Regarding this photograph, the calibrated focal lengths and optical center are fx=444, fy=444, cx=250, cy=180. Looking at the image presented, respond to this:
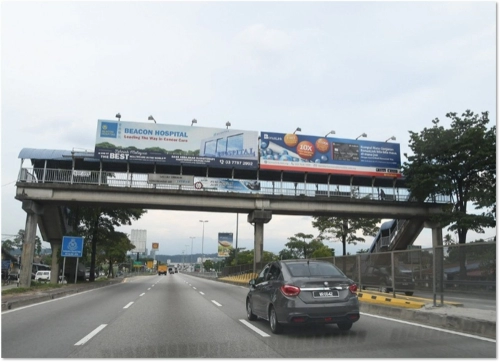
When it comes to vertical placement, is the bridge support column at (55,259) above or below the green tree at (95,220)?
below

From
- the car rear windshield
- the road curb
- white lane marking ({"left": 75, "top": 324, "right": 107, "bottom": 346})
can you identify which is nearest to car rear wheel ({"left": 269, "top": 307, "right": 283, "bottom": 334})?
the car rear windshield

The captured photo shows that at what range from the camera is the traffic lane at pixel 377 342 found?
7340mm

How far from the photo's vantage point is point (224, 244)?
7912cm

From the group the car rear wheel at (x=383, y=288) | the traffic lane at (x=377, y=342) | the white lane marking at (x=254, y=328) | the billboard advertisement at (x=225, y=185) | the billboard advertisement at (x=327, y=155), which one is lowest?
the white lane marking at (x=254, y=328)

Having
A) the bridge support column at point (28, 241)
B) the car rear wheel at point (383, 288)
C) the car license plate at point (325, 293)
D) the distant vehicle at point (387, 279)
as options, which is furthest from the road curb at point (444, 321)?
the bridge support column at point (28, 241)

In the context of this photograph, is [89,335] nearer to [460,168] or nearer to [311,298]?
[311,298]

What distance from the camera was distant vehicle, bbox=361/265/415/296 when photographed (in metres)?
14.2

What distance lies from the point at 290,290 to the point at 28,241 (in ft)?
94.3

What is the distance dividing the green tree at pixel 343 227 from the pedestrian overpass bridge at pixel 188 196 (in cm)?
488

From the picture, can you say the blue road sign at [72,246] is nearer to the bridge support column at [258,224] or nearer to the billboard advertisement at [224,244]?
the bridge support column at [258,224]

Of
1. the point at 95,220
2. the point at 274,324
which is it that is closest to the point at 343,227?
the point at 95,220

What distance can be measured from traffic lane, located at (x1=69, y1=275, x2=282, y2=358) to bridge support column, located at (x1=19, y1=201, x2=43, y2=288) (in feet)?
71.9

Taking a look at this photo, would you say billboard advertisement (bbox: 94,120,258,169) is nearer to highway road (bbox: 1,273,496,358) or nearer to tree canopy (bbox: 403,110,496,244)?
tree canopy (bbox: 403,110,496,244)

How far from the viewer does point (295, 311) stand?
8.76 meters
